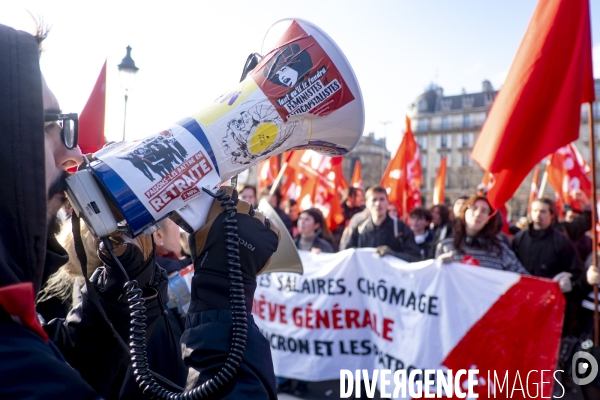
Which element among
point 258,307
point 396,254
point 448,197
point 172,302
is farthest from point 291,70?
point 448,197

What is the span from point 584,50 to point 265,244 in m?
3.02

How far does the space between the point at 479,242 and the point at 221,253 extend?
11.8 feet

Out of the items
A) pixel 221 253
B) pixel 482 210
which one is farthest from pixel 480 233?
pixel 221 253

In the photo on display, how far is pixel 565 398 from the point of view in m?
4.88

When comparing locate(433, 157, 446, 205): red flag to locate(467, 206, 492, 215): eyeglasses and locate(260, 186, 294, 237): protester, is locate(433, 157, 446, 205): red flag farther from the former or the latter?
locate(467, 206, 492, 215): eyeglasses

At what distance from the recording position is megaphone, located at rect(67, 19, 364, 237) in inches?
42.9

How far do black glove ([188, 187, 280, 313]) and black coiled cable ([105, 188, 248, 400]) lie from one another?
2cm

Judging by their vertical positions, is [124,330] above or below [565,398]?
above

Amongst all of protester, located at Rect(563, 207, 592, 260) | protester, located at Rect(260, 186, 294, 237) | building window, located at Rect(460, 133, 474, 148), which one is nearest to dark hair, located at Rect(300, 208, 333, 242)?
protester, located at Rect(260, 186, 294, 237)

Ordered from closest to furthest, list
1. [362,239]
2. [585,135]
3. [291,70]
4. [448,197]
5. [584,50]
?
[291,70] < [584,50] < [362,239] < [585,135] < [448,197]

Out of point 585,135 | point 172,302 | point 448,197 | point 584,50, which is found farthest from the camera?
point 448,197

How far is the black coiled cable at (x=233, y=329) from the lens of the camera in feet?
3.38

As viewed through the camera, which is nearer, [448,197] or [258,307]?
[258,307]

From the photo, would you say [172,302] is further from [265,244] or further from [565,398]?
[565,398]
